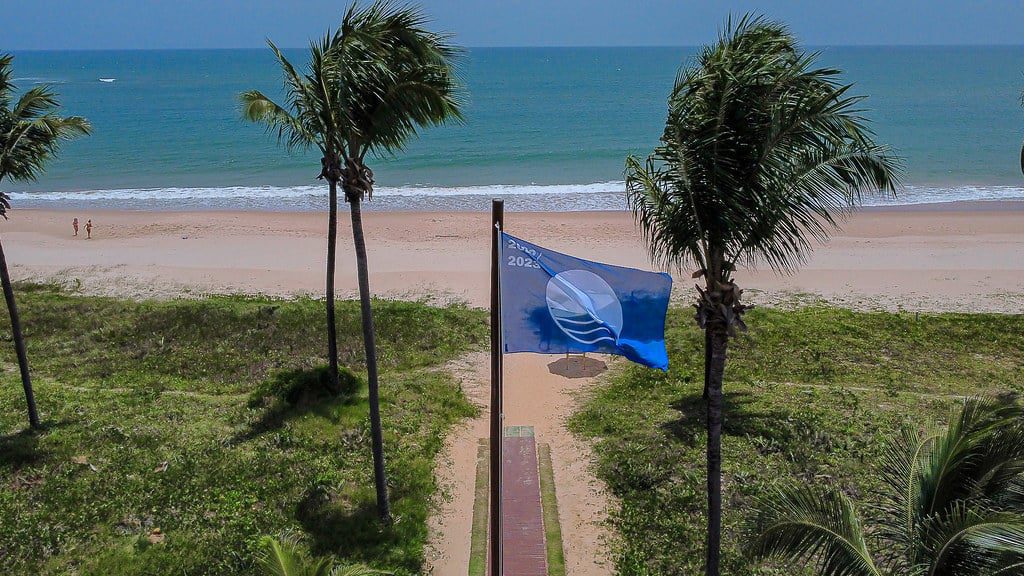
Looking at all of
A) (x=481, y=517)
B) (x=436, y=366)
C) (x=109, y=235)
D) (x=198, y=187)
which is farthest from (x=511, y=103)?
(x=481, y=517)

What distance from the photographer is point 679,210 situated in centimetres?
771

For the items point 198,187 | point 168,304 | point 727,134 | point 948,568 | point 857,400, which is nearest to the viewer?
point 948,568

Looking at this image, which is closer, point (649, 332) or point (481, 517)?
point (649, 332)

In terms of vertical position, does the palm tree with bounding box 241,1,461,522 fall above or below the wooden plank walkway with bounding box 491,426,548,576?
above

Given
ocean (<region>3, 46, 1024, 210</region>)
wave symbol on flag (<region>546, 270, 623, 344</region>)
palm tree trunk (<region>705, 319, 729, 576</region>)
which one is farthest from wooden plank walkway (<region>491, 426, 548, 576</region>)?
ocean (<region>3, 46, 1024, 210</region>)

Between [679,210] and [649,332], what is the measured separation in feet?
4.52

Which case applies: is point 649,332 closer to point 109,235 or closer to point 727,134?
point 727,134

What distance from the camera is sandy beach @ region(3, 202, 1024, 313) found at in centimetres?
2448

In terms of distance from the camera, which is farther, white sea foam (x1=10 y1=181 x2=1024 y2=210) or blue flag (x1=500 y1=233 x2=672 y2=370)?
white sea foam (x1=10 y1=181 x2=1024 y2=210)

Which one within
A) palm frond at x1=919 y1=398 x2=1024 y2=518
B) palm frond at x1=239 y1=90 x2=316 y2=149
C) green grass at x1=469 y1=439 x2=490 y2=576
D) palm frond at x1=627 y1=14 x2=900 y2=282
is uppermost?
palm frond at x1=239 y1=90 x2=316 y2=149

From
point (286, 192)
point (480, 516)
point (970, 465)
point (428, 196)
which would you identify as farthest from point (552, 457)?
point (286, 192)

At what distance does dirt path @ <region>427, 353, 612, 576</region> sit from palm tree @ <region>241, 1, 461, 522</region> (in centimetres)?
101

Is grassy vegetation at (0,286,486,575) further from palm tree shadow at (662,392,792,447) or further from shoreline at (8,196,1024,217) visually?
shoreline at (8,196,1024,217)

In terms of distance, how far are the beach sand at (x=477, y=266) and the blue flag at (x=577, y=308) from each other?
130 inches
